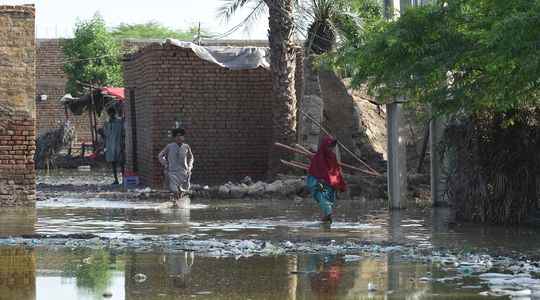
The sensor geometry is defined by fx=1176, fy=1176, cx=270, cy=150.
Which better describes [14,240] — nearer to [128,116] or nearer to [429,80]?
[429,80]

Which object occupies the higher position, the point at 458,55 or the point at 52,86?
the point at 52,86

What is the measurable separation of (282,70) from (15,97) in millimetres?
7588

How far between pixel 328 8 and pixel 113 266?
19529 mm

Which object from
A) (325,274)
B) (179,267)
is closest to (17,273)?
(179,267)

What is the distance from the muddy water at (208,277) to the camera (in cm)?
984

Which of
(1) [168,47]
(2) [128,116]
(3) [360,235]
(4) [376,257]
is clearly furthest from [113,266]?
(2) [128,116]

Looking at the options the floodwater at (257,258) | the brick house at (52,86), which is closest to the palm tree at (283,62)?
the floodwater at (257,258)

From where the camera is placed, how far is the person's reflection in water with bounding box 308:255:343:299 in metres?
9.97

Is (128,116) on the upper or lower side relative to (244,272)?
upper

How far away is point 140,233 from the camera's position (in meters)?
15.6

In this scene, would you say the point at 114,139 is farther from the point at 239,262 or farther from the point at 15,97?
the point at 239,262

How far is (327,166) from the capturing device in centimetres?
1833

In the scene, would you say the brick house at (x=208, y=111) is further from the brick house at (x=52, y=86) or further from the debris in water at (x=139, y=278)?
the brick house at (x=52, y=86)

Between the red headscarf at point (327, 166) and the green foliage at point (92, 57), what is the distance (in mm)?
33204
